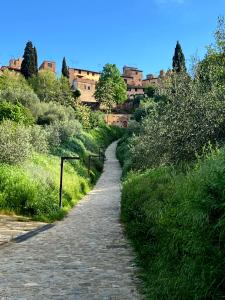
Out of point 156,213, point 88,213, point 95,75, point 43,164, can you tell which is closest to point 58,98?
point 43,164

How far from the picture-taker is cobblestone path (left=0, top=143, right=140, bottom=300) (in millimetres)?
6730

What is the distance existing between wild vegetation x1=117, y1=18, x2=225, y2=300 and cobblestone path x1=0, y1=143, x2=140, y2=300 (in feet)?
1.54

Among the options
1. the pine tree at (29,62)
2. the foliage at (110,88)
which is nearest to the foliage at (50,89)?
the pine tree at (29,62)

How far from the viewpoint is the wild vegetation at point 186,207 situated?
4.67 metres

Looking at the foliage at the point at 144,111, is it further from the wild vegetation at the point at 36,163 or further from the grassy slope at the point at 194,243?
the grassy slope at the point at 194,243

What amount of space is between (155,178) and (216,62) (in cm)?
1041

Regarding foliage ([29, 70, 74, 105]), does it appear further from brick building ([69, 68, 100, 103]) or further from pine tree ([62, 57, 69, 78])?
brick building ([69, 68, 100, 103])

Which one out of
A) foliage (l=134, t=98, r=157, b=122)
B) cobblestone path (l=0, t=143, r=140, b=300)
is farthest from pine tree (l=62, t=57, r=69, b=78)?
cobblestone path (l=0, t=143, r=140, b=300)

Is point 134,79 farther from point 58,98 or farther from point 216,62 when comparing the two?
point 216,62

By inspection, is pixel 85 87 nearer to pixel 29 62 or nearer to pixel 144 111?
pixel 29 62

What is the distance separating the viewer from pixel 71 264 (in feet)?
28.7

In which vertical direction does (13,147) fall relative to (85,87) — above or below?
below

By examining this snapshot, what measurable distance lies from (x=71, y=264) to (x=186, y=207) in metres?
3.97

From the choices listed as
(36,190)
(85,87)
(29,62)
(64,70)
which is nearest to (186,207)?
(36,190)
